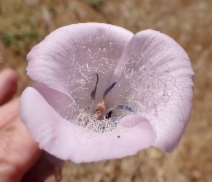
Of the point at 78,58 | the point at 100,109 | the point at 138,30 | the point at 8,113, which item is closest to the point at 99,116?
the point at 100,109

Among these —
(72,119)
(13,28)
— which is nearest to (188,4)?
(13,28)

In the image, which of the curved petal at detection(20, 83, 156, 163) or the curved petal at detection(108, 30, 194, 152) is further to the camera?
the curved petal at detection(108, 30, 194, 152)

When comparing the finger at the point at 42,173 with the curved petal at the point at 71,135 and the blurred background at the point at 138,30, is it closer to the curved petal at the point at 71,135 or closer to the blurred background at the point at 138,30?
the curved petal at the point at 71,135

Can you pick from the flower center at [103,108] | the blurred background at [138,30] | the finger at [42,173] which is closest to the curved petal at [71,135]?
the flower center at [103,108]

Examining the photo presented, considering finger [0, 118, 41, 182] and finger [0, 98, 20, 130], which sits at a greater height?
finger [0, 118, 41, 182]

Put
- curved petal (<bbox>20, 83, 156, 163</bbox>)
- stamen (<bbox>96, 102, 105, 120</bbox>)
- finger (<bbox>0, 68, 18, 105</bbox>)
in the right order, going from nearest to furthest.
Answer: curved petal (<bbox>20, 83, 156, 163</bbox>) < stamen (<bbox>96, 102, 105, 120</bbox>) < finger (<bbox>0, 68, 18, 105</bbox>)

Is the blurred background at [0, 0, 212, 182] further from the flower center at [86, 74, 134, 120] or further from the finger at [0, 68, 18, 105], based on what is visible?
the flower center at [86, 74, 134, 120]

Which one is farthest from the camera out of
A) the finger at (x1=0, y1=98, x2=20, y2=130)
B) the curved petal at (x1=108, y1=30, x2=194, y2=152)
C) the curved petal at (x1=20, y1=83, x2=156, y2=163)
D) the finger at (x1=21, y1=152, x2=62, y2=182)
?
the finger at (x1=0, y1=98, x2=20, y2=130)

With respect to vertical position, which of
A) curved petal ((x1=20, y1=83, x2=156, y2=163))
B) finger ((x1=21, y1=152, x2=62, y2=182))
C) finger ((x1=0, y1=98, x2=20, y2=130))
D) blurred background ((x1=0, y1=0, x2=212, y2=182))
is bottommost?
blurred background ((x1=0, y1=0, x2=212, y2=182))

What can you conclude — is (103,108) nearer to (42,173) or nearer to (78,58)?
(78,58)

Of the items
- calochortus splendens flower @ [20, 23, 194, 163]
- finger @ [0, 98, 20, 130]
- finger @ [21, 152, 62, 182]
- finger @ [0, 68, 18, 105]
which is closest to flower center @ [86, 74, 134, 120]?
calochortus splendens flower @ [20, 23, 194, 163]
